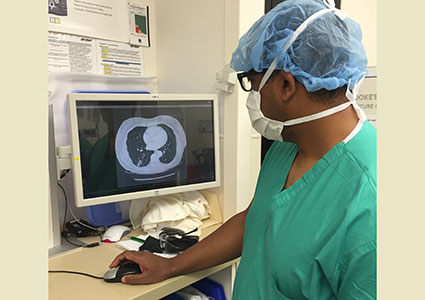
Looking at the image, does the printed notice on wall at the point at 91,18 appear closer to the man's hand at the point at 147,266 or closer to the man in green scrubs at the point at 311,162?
the man in green scrubs at the point at 311,162

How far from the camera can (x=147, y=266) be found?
1.09m

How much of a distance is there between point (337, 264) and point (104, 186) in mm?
880

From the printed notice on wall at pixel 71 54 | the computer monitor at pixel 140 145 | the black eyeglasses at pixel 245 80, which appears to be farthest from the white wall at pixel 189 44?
the black eyeglasses at pixel 245 80

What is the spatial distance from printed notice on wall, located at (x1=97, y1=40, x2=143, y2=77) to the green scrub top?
42.4 inches

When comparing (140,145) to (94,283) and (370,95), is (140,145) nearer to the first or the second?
(94,283)

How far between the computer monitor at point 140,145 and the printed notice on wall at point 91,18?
0.45m

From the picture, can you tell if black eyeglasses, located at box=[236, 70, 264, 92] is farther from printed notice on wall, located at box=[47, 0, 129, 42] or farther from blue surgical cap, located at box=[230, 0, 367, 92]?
printed notice on wall, located at box=[47, 0, 129, 42]

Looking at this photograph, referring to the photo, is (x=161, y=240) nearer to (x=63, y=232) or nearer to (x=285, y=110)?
(x=63, y=232)

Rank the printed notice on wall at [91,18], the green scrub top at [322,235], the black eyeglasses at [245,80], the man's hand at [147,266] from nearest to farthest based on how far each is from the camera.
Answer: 1. the green scrub top at [322,235]
2. the black eyeglasses at [245,80]
3. the man's hand at [147,266]
4. the printed notice on wall at [91,18]

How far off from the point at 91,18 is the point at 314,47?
3.69 ft

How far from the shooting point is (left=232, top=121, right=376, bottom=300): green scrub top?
69 cm

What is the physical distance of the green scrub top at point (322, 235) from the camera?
0.69m

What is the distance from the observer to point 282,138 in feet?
3.19

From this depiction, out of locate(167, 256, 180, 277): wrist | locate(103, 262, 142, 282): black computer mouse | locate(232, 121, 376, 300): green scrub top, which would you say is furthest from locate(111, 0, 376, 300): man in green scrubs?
locate(103, 262, 142, 282): black computer mouse
